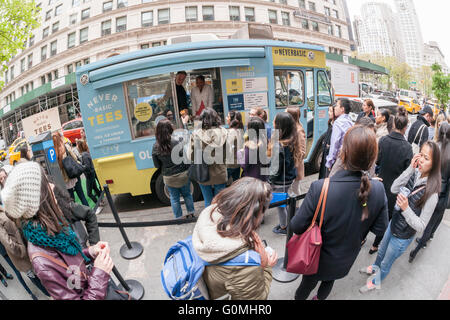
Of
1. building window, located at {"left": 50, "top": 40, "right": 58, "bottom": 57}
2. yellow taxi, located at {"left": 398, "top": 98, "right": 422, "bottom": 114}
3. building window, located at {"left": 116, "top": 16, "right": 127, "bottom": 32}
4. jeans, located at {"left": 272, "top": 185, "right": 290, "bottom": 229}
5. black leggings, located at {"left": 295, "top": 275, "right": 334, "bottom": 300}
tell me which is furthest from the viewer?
building window, located at {"left": 50, "top": 40, "right": 58, "bottom": 57}

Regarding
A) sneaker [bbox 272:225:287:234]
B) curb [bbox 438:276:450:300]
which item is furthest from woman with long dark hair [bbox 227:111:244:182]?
curb [bbox 438:276:450:300]

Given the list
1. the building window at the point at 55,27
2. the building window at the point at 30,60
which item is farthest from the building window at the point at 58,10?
the building window at the point at 30,60

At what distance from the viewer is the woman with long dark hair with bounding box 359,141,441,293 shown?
226 cm

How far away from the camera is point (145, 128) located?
461cm

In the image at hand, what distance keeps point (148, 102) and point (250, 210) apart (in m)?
3.84

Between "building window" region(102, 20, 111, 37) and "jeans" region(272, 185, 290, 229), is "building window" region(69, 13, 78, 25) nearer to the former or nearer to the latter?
"building window" region(102, 20, 111, 37)

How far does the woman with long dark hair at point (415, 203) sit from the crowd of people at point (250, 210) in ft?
0.03

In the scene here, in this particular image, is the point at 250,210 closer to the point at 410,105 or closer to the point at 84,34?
the point at 84,34

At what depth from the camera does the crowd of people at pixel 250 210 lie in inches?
53.5

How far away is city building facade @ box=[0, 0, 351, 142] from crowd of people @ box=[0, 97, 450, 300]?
1897 cm

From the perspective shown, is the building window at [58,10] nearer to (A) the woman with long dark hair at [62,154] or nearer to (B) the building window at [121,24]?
(B) the building window at [121,24]
